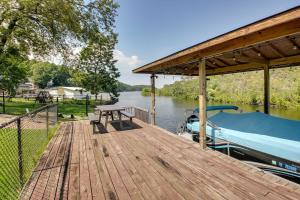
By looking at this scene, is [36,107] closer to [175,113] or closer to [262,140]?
[175,113]

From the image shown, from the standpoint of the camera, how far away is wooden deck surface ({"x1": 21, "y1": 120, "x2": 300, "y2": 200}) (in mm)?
2420

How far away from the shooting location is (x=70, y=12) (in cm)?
1077

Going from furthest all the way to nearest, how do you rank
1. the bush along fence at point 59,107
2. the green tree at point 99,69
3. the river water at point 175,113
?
the green tree at point 99,69, the river water at point 175,113, the bush along fence at point 59,107

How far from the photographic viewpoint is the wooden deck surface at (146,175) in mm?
2420

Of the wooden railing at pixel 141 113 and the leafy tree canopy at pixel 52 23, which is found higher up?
the leafy tree canopy at pixel 52 23

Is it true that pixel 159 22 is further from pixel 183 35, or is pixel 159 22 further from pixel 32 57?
pixel 32 57

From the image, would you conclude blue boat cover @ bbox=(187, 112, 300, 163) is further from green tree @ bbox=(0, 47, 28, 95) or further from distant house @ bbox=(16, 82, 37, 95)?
distant house @ bbox=(16, 82, 37, 95)

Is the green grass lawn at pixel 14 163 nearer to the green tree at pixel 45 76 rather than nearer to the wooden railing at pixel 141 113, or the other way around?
the wooden railing at pixel 141 113

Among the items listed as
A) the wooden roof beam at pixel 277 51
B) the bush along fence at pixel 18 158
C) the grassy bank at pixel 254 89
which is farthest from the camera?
the grassy bank at pixel 254 89

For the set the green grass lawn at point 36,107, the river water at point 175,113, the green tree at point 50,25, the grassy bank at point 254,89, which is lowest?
the river water at point 175,113

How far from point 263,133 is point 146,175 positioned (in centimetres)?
279

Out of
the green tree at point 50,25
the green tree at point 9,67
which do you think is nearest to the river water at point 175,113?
the green tree at point 50,25

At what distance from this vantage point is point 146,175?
117 inches

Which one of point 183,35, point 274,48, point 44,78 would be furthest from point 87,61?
point 44,78
